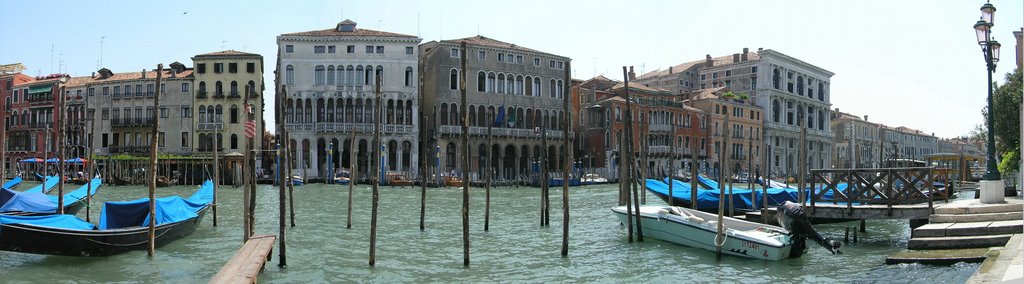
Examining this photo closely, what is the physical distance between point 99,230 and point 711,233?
896cm

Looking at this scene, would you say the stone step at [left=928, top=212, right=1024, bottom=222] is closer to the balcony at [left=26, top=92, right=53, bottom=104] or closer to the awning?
the balcony at [left=26, top=92, right=53, bottom=104]

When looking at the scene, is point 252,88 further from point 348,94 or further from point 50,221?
point 50,221

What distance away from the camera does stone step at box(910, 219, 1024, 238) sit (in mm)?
9539

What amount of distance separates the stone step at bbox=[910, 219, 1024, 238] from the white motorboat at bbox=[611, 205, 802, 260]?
1896mm

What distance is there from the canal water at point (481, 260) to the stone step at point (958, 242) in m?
0.54

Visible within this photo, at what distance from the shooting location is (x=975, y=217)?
10.5 meters

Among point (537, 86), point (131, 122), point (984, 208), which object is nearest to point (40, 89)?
point (131, 122)

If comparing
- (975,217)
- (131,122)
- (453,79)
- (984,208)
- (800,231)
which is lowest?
(800,231)

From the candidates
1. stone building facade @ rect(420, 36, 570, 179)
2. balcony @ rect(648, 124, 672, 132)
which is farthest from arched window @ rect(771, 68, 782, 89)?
stone building facade @ rect(420, 36, 570, 179)

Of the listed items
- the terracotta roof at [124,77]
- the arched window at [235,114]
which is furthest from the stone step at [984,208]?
the terracotta roof at [124,77]

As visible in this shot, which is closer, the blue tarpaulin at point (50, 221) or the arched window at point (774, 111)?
the blue tarpaulin at point (50, 221)

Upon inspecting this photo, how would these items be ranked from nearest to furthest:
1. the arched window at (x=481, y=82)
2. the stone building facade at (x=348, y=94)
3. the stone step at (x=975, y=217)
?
the stone step at (x=975, y=217) → the stone building facade at (x=348, y=94) → the arched window at (x=481, y=82)

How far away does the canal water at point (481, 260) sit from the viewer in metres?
10.5

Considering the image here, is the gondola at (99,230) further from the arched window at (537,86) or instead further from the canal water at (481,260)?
the arched window at (537,86)
